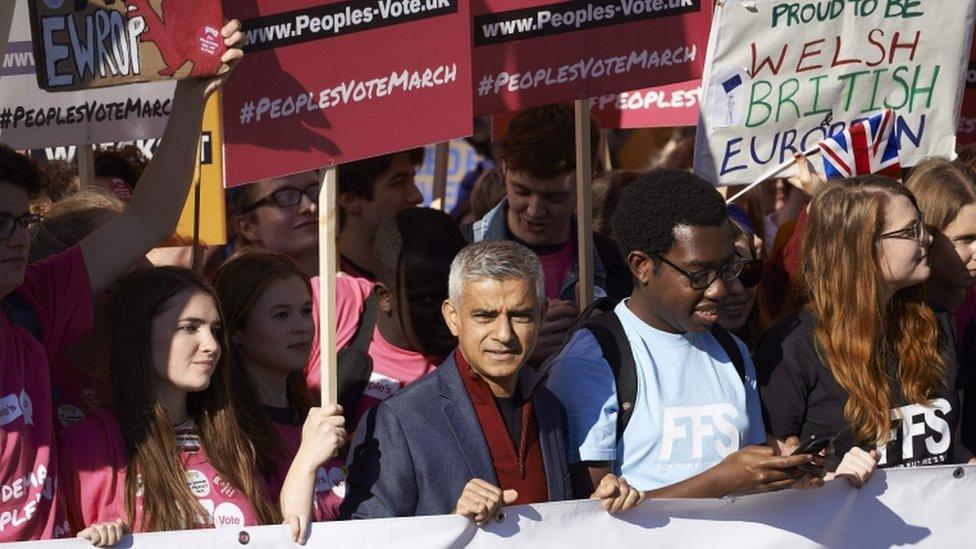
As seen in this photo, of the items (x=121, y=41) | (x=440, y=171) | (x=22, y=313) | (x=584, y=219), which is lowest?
(x=22, y=313)

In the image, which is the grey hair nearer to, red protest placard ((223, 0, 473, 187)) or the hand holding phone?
red protest placard ((223, 0, 473, 187))

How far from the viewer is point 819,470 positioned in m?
4.22

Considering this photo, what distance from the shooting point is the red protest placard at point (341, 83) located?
4.27 metres

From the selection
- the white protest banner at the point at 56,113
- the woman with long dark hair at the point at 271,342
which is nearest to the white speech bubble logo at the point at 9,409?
the woman with long dark hair at the point at 271,342

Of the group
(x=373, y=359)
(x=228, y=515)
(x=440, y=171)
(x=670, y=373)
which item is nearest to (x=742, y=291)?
(x=670, y=373)

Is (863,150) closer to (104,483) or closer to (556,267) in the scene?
(556,267)

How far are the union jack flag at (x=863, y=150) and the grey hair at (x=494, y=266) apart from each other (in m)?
1.89

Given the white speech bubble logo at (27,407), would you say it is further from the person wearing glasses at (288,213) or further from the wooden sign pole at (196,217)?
the person wearing glasses at (288,213)

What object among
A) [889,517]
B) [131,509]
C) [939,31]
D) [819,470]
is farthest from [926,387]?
[131,509]

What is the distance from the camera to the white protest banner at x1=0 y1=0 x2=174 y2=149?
5.47 metres

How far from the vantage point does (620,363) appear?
14.4ft

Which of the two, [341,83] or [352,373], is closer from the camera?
[341,83]

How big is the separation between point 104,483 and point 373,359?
3.85 ft

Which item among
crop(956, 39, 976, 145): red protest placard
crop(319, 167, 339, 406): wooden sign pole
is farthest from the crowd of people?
crop(956, 39, 976, 145): red protest placard
